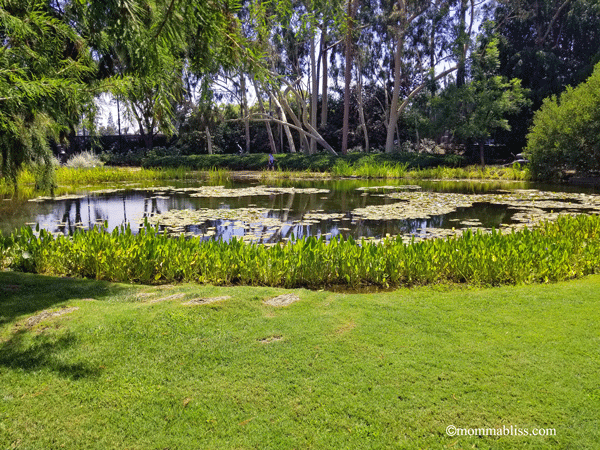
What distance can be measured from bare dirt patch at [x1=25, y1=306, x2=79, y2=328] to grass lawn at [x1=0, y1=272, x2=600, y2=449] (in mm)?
18

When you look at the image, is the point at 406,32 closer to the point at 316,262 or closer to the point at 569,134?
the point at 569,134

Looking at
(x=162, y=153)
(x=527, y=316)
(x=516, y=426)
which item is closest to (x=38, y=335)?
(x=516, y=426)

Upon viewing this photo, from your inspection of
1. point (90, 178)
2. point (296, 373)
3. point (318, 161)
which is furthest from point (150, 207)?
point (318, 161)

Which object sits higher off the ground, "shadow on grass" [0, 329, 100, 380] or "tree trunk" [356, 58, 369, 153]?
"tree trunk" [356, 58, 369, 153]

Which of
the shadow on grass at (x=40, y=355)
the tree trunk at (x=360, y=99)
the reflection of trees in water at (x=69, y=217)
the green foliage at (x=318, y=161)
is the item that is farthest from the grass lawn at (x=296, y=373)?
the tree trunk at (x=360, y=99)

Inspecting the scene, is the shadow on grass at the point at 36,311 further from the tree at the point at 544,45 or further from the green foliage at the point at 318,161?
the tree at the point at 544,45

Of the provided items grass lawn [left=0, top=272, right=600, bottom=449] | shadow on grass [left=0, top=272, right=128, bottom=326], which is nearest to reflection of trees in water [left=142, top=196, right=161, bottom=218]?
shadow on grass [left=0, top=272, right=128, bottom=326]

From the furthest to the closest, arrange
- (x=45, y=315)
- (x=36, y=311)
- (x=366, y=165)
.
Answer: (x=366, y=165) → (x=36, y=311) → (x=45, y=315)

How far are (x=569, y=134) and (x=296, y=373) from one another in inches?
728

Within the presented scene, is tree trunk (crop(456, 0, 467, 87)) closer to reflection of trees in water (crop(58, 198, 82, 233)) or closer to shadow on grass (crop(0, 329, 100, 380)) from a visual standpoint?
reflection of trees in water (crop(58, 198, 82, 233))

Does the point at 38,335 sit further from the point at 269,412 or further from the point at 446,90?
the point at 446,90

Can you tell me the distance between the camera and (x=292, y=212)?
11.4 metres

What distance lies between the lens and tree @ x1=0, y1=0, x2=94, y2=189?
359 cm

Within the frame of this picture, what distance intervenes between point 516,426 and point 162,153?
35174 millimetres
